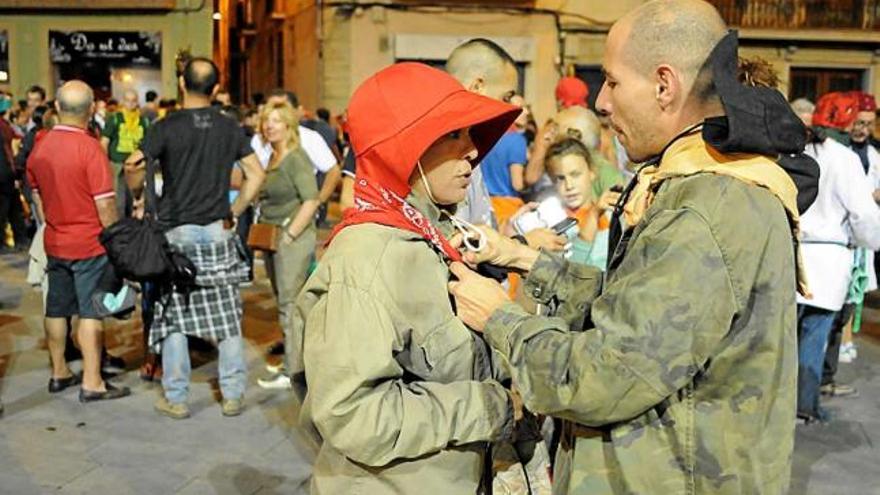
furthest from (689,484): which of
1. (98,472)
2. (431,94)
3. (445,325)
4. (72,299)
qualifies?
(72,299)

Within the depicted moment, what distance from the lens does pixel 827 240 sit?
5.41 meters

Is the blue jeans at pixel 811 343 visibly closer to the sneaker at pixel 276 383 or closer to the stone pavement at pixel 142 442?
the stone pavement at pixel 142 442

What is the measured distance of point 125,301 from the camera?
591 centimetres

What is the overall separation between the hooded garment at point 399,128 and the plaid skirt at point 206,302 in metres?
3.44

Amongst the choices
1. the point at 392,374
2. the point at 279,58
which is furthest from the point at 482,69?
the point at 279,58

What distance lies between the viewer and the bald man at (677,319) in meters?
1.76

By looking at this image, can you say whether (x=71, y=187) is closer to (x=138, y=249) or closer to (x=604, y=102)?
(x=138, y=249)

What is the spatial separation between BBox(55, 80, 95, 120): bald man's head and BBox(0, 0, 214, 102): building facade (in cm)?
1554

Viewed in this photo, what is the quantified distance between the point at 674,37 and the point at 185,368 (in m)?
4.30

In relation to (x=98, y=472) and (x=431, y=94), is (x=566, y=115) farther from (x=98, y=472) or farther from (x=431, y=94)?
(x=431, y=94)

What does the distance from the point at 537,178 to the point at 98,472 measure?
10.9 feet

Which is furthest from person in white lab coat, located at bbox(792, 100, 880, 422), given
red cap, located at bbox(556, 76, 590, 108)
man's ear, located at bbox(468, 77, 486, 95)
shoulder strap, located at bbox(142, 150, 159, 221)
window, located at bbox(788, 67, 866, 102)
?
window, located at bbox(788, 67, 866, 102)

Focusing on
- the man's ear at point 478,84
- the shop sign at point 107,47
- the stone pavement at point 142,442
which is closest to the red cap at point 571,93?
the stone pavement at point 142,442

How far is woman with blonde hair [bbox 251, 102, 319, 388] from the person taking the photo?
19.9ft
